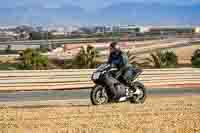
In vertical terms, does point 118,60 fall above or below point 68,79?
above

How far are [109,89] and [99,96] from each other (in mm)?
305

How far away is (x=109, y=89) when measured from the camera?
14.8m

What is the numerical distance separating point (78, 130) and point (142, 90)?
22.0ft

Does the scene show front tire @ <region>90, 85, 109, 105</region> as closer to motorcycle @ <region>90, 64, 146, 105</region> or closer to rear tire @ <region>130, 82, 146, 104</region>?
motorcycle @ <region>90, 64, 146, 105</region>

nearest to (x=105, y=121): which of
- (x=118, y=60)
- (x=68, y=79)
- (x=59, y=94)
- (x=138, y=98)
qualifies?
(x=118, y=60)

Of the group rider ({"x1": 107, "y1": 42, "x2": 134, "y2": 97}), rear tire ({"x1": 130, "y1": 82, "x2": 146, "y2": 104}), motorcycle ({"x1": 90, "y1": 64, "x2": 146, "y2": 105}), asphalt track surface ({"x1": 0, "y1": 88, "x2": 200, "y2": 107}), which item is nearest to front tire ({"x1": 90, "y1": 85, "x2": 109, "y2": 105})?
motorcycle ({"x1": 90, "y1": 64, "x2": 146, "y2": 105})

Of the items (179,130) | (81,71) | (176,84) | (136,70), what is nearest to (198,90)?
(176,84)

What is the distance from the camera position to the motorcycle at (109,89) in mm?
14578

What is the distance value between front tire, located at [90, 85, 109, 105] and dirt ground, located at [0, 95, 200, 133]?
2543 millimetres

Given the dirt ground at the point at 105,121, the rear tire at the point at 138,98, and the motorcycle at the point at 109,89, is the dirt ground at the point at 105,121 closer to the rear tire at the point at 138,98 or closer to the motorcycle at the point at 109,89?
the motorcycle at the point at 109,89

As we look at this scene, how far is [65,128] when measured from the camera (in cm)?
918

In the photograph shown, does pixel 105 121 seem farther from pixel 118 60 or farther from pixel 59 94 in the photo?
pixel 59 94

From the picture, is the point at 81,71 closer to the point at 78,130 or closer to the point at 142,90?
the point at 142,90

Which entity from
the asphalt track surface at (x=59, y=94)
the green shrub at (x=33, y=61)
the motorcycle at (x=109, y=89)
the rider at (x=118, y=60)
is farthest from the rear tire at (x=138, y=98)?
the green shrub at (x=33, y=61)
